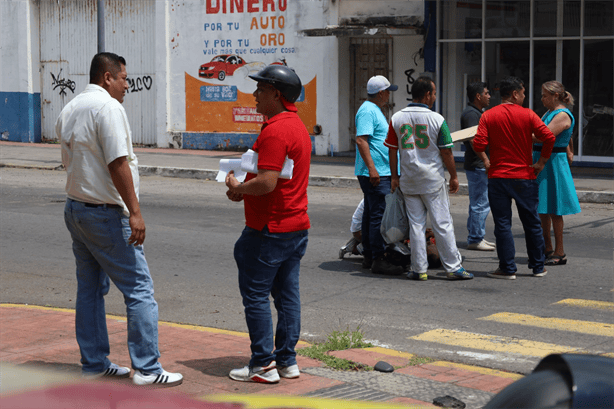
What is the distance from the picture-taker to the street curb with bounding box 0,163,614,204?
1404 cm

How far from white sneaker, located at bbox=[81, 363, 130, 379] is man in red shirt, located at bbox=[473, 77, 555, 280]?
4.22m

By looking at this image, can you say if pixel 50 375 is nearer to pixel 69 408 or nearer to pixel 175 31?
pixel 69 408

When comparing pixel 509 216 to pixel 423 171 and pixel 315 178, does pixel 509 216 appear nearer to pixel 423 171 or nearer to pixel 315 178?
pixel 423 171

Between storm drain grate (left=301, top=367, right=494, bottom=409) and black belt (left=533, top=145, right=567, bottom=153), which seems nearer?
storm drain grate (left=301, top=367, right=494, bottom=409)

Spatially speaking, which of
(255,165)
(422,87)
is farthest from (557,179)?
(255,165)

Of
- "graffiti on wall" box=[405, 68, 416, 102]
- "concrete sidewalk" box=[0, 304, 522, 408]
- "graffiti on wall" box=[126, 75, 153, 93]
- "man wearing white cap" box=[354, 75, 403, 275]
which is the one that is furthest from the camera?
"graffiti on wall" box=[126, 75, 153, 93]

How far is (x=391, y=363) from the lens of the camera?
207 inches

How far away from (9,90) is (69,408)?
27337 millimetres

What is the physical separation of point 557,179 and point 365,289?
2.54 metres

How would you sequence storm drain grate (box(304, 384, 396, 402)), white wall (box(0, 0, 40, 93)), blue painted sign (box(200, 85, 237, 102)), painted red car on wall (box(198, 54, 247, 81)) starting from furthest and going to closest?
white wall (box(0, 0, 40, 93)), blue painted sign (box(200, 85, 237, 102)), painted red car on wall (box(198, 54, 247, 81)), storm drain grate (box(304, 384, 396, 402))

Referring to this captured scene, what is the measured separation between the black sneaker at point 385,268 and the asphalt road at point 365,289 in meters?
0.11

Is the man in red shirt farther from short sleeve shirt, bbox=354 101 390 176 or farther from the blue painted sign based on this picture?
the blue painted sign

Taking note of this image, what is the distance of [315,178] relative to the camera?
16.9 metres

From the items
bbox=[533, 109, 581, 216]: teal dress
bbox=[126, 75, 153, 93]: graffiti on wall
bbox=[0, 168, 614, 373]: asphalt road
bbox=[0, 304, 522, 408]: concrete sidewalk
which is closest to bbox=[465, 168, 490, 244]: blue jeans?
bbox=[0, 168, 614, 373]: asphalt road
